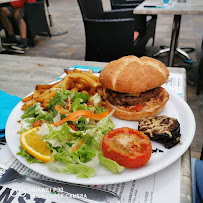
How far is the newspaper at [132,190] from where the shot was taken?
83 cm

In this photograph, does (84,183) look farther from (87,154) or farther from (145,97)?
(145,97)

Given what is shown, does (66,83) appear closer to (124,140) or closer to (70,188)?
(124,140)

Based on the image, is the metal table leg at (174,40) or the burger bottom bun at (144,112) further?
the metal table leg at (174,40)

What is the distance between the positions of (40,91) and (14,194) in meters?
0.80

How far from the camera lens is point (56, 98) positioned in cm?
138

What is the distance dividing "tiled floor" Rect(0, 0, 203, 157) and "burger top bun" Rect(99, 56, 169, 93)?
1333 mm

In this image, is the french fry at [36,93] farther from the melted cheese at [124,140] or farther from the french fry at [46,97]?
the melted cheese at [124,140]

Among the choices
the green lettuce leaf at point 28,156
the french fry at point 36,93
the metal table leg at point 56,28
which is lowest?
the metal table leg at point 56,28

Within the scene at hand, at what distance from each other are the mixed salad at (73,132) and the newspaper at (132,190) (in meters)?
0.09

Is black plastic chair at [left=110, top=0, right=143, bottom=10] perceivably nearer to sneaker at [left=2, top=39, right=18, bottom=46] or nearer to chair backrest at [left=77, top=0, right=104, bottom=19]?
→ chair backrest at [left=77, top=0, right=104, bottom=19]

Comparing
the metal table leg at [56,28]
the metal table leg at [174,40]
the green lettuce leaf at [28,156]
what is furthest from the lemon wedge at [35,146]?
the metal table leg at [56,28]

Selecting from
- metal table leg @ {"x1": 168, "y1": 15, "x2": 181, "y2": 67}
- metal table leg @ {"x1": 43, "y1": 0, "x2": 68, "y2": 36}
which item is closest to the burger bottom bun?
metal table leg @ {"x1": 168, "y1": 15, "x2": 181, "y2": 67}

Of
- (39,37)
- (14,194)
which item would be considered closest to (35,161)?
(14,194)

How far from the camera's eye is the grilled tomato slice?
0.90 metres
